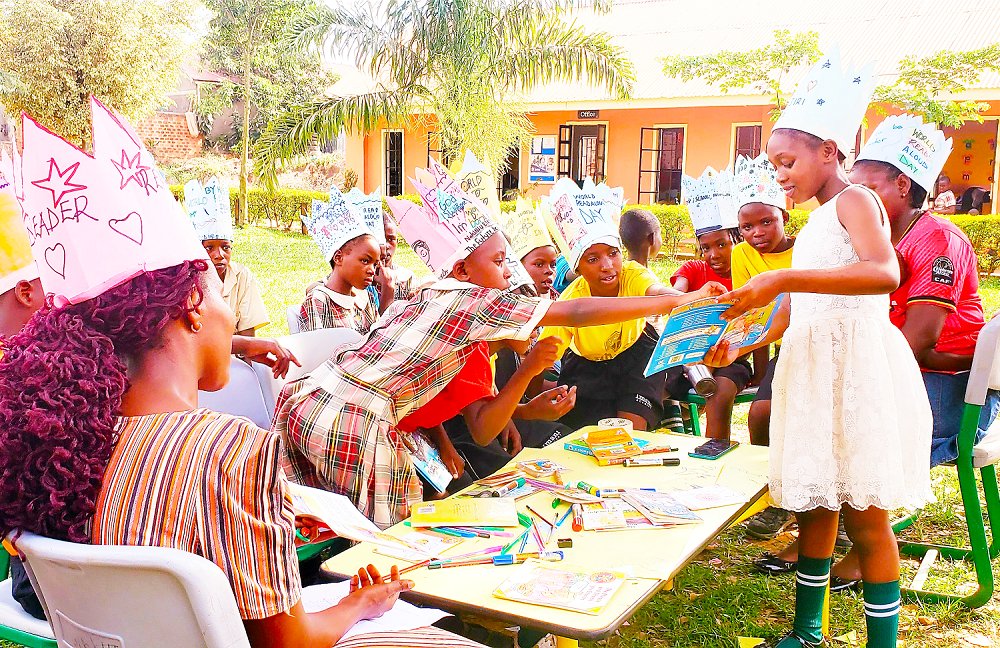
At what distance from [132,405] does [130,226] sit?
32cm

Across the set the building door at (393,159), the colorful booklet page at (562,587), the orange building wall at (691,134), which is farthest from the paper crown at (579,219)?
the building door at (393,159)

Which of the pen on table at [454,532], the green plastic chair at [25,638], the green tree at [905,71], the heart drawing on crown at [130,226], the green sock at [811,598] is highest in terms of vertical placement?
Result: the green tree at [905,71]

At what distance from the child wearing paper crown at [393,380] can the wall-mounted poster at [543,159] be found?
1688 cm

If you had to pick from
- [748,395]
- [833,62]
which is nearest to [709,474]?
[833,62]

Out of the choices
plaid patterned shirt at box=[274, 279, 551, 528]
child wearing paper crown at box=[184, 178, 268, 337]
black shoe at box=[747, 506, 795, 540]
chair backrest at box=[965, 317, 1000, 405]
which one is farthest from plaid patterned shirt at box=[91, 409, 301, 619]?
child wearing paper crown at box=[184, 178, 268, 337]

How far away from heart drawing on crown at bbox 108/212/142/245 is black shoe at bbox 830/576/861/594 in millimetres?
3106

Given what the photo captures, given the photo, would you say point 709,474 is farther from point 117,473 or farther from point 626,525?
point 117,473

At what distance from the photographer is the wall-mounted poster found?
19672mm

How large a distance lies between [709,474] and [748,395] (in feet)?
6.10

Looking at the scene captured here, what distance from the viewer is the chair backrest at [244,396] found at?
11.3 feet

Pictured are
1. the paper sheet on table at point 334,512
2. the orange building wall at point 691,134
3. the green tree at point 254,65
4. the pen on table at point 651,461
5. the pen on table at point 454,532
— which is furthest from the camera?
the green tree at point 254,65

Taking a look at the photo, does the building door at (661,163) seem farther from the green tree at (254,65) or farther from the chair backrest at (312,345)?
the chair backrest at (312,345)

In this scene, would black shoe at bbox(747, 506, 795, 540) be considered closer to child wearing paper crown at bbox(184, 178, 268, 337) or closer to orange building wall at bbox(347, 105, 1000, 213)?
child wearing paper crown at bbox(184, 178, 268, 337)

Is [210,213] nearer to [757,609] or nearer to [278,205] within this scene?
[757,609]
